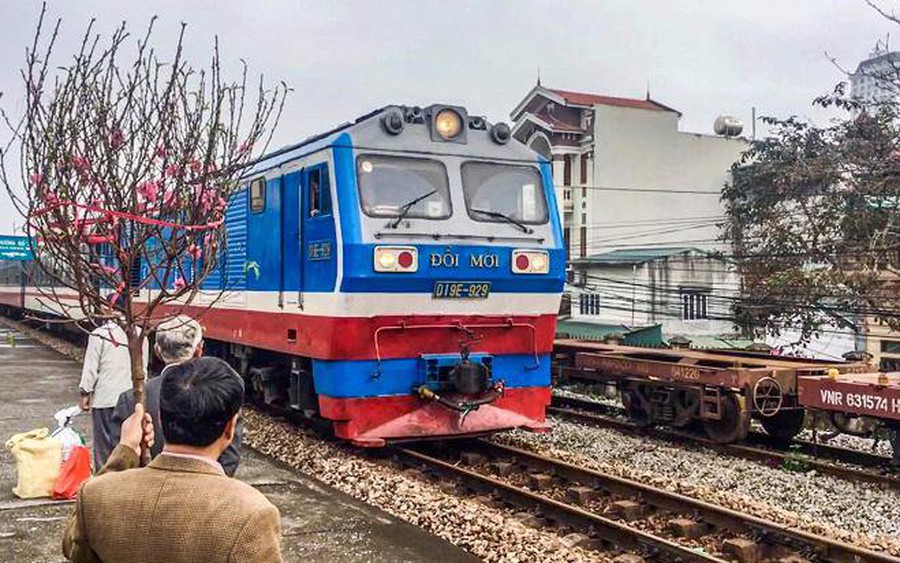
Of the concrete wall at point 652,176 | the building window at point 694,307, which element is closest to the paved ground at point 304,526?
the building window at point 694,307

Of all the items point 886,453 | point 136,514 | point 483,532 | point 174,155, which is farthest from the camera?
point 886,453

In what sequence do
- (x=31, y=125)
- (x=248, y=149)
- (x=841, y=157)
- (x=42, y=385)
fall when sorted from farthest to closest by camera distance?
(x=841, y=157), (x=42, y=385), (x=248, y=149), (x=31, y=125)

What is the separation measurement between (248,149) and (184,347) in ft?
3.71

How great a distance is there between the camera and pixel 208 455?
8.19 feet

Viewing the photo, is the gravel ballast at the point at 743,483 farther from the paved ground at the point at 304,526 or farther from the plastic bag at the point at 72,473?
the plastic bag at the point at 72,473

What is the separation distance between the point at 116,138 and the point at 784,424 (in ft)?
29.5

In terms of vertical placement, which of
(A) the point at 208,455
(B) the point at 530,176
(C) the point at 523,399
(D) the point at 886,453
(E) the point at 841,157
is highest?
(E) the point at 841,157

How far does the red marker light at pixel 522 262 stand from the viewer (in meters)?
9.38

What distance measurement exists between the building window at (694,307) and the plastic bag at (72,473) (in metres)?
26.8

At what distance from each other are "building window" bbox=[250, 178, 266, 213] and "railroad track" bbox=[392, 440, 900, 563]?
3.22 m

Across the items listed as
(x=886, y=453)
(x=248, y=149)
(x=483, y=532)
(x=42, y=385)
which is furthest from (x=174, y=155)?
(x=42, y=385)

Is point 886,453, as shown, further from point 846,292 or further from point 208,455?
point 846,292

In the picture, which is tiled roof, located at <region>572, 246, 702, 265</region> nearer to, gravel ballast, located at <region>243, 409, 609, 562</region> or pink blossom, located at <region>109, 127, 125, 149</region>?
gravel ballast, located at <region>243, 409, 609, 562</region>

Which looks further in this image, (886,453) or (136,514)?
(886,453)
